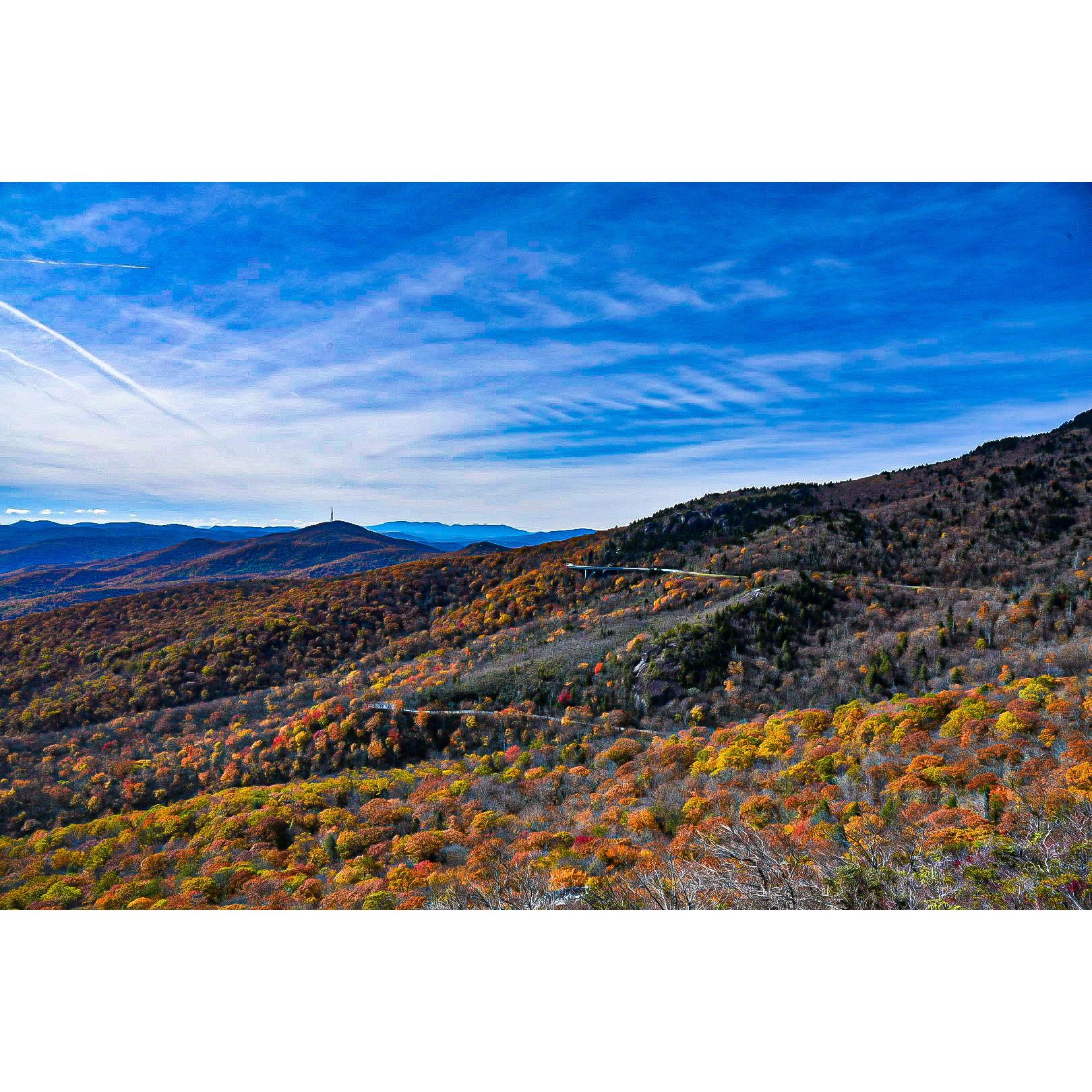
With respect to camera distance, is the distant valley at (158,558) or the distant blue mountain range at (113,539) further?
the distant valley at (158,558)

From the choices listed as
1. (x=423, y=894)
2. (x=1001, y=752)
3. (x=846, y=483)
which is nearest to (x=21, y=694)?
(x=423, y=894)

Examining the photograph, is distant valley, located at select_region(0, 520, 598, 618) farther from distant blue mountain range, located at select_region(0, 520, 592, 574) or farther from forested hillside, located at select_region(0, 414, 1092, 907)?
forested hillside, located at select_region(0, 414, 1092, 907)

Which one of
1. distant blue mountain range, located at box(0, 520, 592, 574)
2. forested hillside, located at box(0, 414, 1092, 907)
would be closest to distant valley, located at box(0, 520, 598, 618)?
distant blue mountain range, located at box(0, 520, 592, 574)

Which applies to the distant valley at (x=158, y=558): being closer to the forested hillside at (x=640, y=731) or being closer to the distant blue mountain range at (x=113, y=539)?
the distant blue mountain range at (x=113, y=539)

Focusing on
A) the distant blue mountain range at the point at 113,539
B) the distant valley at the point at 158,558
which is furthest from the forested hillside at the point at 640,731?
the distant valley at the point at 158,558

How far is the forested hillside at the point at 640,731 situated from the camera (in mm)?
4391

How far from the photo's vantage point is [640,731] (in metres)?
7.58

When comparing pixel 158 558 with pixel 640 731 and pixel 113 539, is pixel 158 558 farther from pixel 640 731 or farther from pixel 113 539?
pixel 640 731

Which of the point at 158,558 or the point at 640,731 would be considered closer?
the point at 640,731

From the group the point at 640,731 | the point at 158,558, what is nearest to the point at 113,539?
the point at 158,558

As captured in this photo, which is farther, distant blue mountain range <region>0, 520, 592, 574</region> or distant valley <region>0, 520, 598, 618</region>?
distant valley <region>0, 520, 598, 618</region>

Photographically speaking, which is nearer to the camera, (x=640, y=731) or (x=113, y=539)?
(x=640, y=731)

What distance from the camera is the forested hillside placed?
439 cm
